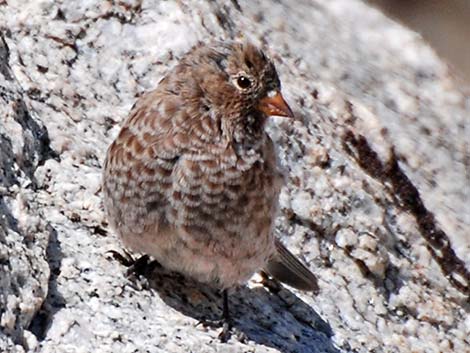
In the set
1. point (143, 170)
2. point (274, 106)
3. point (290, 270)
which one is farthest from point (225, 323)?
point (274, 106)

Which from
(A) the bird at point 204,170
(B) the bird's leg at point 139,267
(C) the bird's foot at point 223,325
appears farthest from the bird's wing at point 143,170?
(C) the bird's foot at point 223,325

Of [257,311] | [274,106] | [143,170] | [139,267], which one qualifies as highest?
[274,106]

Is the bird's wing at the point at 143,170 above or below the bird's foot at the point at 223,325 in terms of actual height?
above

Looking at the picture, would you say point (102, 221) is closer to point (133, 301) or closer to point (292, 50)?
point (133, 301)

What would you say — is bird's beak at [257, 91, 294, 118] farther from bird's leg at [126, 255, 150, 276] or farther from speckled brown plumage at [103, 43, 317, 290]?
bird's leg at [126, 255, 150, 276]

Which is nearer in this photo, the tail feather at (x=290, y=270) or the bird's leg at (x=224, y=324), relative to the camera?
the bird's leg at (x=224, y=324)

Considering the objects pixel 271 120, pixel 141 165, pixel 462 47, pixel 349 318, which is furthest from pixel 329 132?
pixel 462 47

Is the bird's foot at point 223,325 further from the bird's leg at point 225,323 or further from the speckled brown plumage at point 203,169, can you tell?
the speckled brown plumage at point 203,169

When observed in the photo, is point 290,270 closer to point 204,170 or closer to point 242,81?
point 204,170
